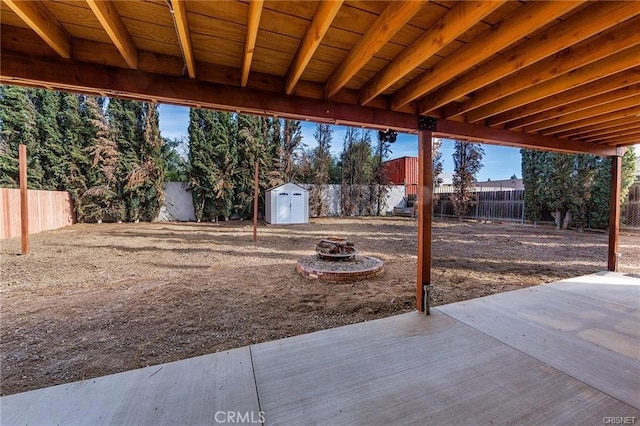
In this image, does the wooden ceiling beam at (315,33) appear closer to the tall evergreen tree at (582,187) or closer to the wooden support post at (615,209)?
the wooden support post at (615,209)

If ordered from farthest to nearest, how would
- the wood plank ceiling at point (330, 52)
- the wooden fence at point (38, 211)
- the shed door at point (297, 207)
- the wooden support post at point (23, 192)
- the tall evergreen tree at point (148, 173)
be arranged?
the shed door at point (297, 207), the tall evergreen tree at point (148, 173), the wooden fence at point (38, 211), the wooden support post at point (23, 192), the wood plank ceiling at point (330, 52)

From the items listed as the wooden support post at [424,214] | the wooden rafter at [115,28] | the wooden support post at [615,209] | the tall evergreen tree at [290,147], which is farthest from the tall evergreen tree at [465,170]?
the wooden rafter at [115,28]

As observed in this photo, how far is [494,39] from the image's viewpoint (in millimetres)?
1688

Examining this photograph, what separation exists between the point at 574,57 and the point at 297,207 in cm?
1212

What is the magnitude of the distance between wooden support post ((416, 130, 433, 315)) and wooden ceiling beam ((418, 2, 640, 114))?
63cm

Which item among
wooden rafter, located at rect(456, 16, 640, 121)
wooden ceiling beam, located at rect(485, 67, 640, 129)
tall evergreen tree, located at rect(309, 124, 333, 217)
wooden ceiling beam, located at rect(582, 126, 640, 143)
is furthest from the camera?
tall evergreen tree, located at rect(309, 124, 333, 217)

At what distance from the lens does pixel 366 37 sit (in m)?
1.79

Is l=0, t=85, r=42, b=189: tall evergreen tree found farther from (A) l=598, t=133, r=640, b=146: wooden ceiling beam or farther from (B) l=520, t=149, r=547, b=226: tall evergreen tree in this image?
(B) l=520, t=149, r=547, b=226: tall evergreen tree

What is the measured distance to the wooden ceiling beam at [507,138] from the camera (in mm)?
3125

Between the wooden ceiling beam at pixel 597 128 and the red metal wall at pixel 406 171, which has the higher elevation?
the red metal wall at pixel 406 171

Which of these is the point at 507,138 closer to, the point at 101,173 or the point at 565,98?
the point at 565,98

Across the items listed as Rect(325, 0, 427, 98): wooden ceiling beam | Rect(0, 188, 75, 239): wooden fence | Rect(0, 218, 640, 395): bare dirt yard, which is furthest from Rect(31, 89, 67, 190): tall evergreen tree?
Rect(325, 0, 427, 98): wooden ceiling beam

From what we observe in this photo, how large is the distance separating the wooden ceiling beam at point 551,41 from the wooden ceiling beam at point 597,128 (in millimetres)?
2434

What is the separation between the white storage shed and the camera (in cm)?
1312
